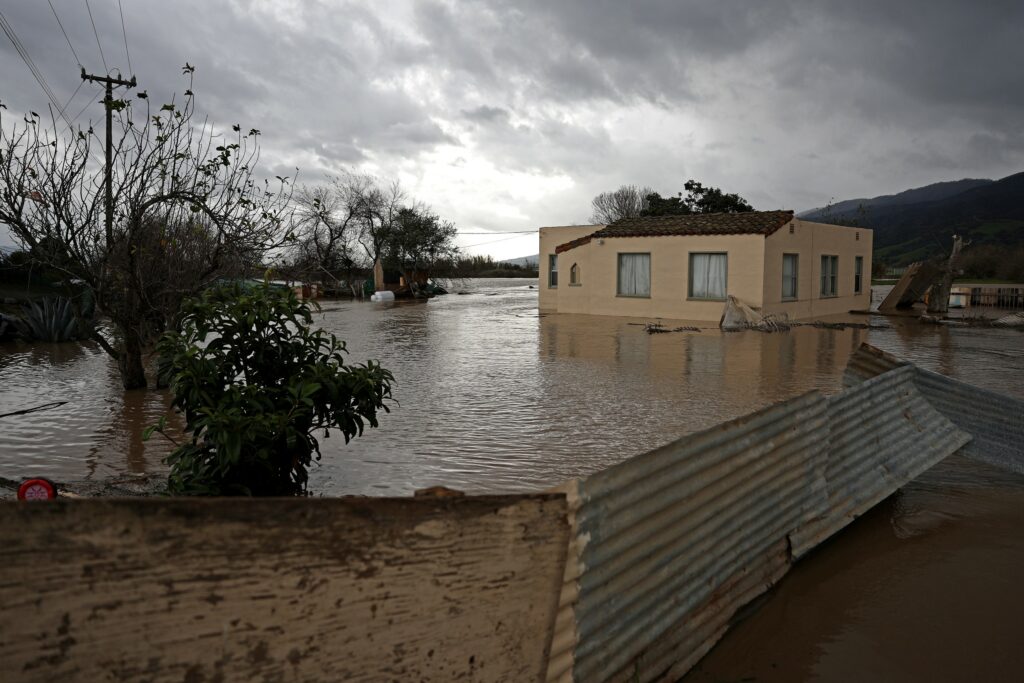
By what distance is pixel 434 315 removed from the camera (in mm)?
26844

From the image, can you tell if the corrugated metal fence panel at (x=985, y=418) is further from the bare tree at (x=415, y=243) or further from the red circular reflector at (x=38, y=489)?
the bare tree at (x=415, y=243)

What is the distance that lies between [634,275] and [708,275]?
2689mm

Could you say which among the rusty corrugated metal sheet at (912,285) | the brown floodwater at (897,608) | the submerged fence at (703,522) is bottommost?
the brown floodwater at (897,608)

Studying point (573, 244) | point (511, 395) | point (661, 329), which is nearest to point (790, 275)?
point (661, 329)

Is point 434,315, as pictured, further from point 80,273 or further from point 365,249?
point 365,249

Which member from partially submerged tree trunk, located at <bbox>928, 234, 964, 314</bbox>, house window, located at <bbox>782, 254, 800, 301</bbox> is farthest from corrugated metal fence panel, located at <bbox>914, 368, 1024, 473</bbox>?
partially submerged tree trunk, located at <bbox>928, 234, 964, 314</bbox>

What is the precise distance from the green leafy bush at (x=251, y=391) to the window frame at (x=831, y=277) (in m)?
22.7

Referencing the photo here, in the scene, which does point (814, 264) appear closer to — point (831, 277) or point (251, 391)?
point (831, 277)

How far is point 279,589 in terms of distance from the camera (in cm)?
194

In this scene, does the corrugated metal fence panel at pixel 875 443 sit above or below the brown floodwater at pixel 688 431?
above

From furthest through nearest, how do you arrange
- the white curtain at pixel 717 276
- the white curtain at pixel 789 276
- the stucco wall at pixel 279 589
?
→ the white curtain at pixel 789 276 < the white curtain at pixel 717 276 < the stucco wall at pixel 279 589

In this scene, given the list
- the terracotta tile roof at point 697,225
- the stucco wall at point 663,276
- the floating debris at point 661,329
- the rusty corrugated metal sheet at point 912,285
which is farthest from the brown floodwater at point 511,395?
the rusty corrugated metal sheet at point 912,285

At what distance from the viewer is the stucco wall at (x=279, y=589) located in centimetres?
173

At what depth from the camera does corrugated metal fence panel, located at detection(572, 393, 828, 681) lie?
255cm
